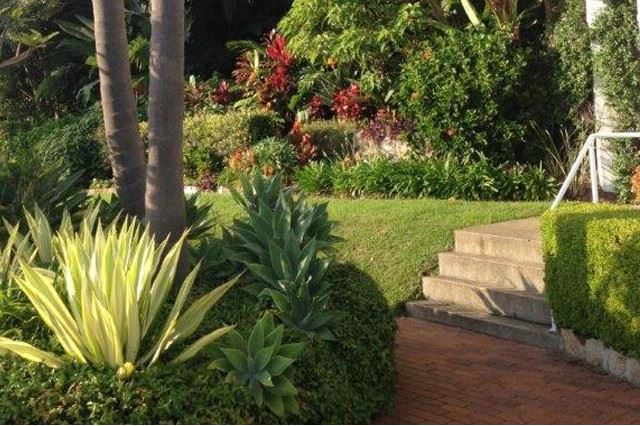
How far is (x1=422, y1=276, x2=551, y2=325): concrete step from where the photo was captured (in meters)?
7.95

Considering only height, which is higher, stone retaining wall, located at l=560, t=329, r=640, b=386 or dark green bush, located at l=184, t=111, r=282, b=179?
dark green bush, located at l=184, t=111, r=282, b=179

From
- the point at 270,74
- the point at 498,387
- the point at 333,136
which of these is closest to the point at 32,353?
the point at 498,387

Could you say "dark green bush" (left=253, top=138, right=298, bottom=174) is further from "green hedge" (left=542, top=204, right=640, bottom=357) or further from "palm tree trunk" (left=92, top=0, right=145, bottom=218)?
"green hedge" (left=542, top=204, right=640, bottom=357)

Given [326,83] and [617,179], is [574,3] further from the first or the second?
[326,83]

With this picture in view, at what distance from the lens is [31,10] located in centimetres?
1994

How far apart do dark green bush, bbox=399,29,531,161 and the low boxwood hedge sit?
743 centimetres

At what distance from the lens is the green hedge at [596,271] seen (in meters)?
6.39

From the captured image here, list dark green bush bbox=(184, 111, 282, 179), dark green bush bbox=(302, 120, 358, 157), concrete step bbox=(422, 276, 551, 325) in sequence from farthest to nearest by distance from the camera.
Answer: dark green bush bbox=(184, 111, 282, 179) < dark green bush bbox=(302, 120, 358, 157) < concrete step bbox=(422, 276, 551, 325)

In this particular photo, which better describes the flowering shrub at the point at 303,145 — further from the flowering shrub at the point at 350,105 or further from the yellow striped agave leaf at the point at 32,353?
the yellow striped agave leaf at the point at 32,353

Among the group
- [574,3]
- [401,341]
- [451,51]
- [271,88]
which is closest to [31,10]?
[271,88]

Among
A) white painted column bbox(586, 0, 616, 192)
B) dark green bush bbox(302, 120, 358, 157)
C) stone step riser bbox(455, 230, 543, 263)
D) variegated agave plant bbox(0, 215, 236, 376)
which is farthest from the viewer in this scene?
dark green bush bbox(302, 120, 358, 157)

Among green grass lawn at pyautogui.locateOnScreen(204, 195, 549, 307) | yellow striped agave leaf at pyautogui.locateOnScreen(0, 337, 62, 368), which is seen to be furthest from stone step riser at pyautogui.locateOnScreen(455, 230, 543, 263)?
yellow striped agave leaf at pyautogui.locateOnScreen(0, 337, 62, 368)

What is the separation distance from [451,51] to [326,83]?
3808 mm

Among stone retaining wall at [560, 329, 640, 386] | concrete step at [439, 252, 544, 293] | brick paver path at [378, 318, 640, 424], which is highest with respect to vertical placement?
concrete step at [439, 252, 544, 293]
